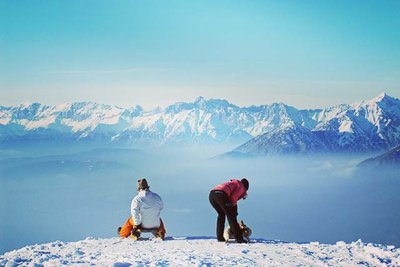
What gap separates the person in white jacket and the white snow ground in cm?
57

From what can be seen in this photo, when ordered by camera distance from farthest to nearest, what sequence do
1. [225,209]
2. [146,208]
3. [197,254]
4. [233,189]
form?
[146,208], [233,189], [225,209], [197,254]

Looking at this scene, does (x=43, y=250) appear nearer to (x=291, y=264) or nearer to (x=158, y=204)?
(x=158, y=204)

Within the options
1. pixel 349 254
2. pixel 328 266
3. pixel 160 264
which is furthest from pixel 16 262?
pixel 349 254

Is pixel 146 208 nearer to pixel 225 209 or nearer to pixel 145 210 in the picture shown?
pixel 145 210

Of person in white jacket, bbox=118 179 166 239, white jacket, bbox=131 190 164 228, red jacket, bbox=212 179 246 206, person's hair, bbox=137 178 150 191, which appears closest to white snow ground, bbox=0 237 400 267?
person in white jacket, bbox=118 179 166 239

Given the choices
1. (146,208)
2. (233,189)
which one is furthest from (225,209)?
(146,208)

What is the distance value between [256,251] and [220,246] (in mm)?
1138

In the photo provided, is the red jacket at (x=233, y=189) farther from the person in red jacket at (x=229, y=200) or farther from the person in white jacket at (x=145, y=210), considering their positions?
the person in white jacket at (x=145, y=210)

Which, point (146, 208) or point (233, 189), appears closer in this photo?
point (233, 189)

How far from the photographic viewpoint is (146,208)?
551 inches

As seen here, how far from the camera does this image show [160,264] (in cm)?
1004

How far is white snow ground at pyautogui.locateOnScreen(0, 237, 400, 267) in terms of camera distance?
1034cm

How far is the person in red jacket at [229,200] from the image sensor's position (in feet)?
42.4

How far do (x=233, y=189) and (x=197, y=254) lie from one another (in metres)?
2.63
